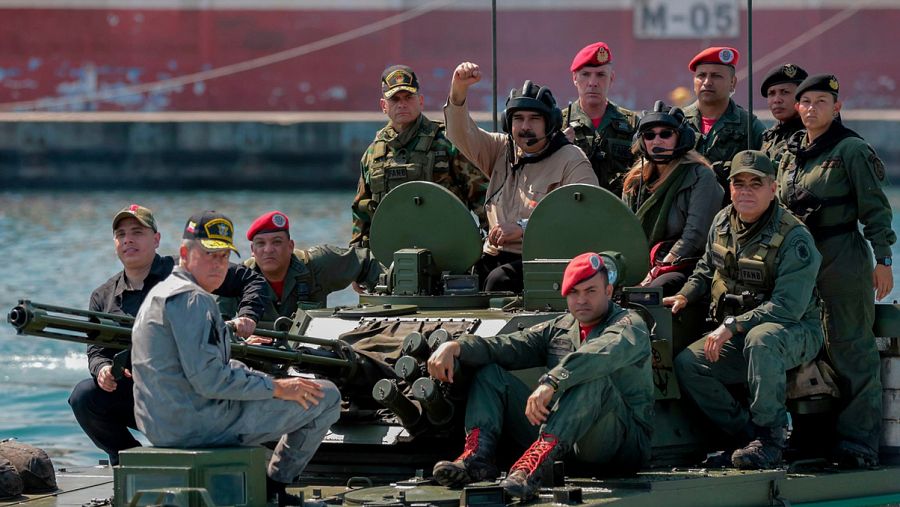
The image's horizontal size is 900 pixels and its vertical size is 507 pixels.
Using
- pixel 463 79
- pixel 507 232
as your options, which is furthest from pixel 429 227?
pixel 463 79

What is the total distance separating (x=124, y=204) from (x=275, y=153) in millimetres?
3761

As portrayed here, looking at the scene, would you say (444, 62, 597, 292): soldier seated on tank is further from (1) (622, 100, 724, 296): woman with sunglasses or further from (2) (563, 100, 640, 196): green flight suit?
(2) (563, 100, 640, 196): green flight suit

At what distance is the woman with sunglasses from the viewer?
10.3 meters

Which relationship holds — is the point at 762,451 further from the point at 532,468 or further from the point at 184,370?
the point at 184,370

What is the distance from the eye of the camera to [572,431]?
345 inches

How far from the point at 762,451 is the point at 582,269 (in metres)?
1.51

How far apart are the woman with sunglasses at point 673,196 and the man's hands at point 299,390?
2729mm

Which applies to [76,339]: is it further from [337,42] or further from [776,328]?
[337,42]

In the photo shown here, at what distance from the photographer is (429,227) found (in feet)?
34.7

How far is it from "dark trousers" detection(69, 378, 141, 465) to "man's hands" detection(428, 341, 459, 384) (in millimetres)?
1766

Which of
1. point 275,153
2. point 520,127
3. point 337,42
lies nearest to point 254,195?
point 275,153

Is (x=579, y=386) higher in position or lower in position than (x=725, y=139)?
lower

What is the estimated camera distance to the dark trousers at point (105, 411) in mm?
9797

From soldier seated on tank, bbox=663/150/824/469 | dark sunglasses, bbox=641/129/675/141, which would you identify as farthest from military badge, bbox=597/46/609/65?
soldier seated on tank, bbox=663/150/824/469
